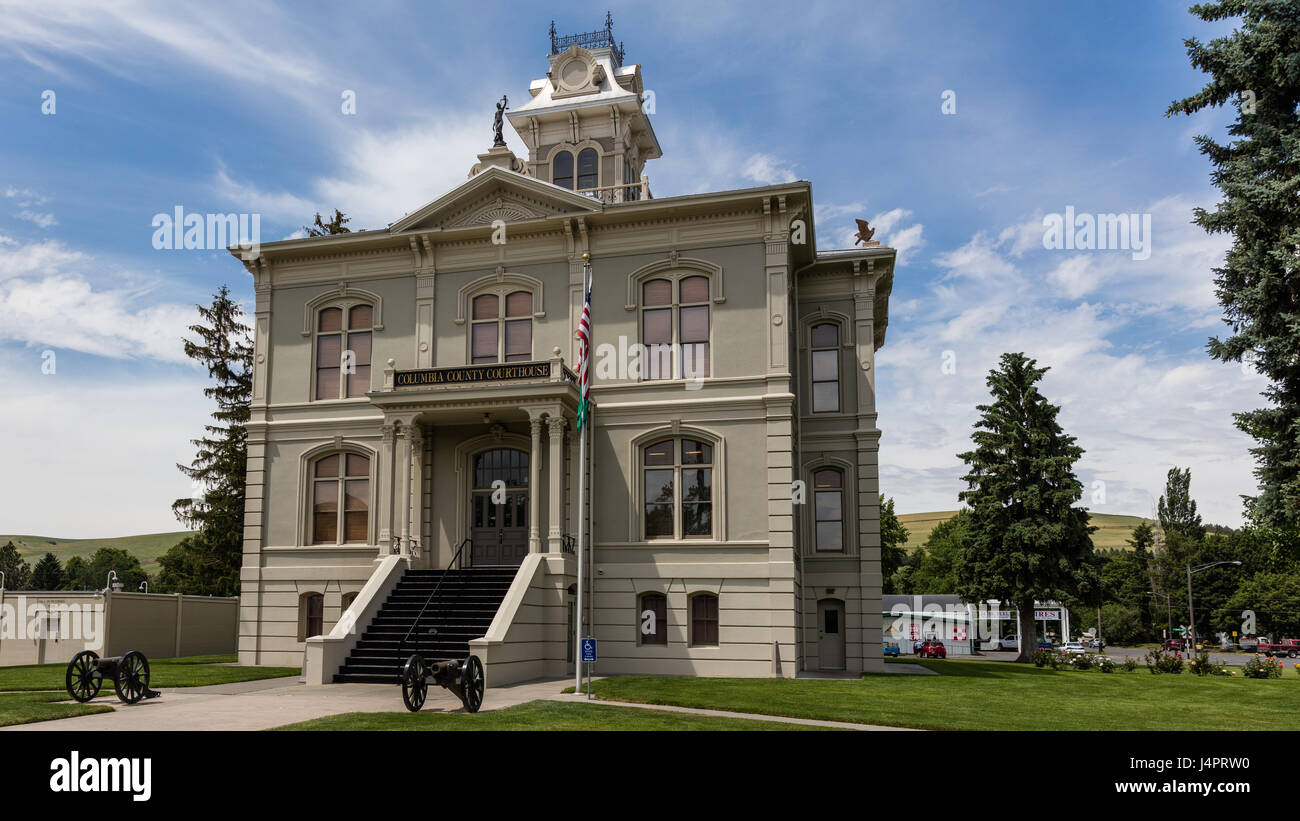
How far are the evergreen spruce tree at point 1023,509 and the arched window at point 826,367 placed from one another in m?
14.6

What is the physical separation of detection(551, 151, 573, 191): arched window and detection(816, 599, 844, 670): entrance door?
1618 cm

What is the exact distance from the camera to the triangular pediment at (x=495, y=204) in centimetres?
2628

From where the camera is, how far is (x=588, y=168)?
33.5 metres

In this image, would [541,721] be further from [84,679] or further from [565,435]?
[565,435]

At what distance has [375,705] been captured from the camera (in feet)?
51.6

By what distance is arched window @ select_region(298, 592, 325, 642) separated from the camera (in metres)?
26.7

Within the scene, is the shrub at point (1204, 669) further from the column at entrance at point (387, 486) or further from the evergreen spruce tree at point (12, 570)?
the evergreen spruce tree at point (12, 570)

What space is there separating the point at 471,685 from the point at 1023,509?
30.9 metres

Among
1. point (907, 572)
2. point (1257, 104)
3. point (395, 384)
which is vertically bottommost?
point (907, 572)

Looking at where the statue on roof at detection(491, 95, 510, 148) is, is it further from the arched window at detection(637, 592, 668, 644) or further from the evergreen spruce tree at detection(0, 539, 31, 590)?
the evergreen spruce tree at detection(0, 539, 31, 590)

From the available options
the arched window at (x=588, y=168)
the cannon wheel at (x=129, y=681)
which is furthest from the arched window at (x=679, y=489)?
Answer: the arched window at (x=588, y=168)
